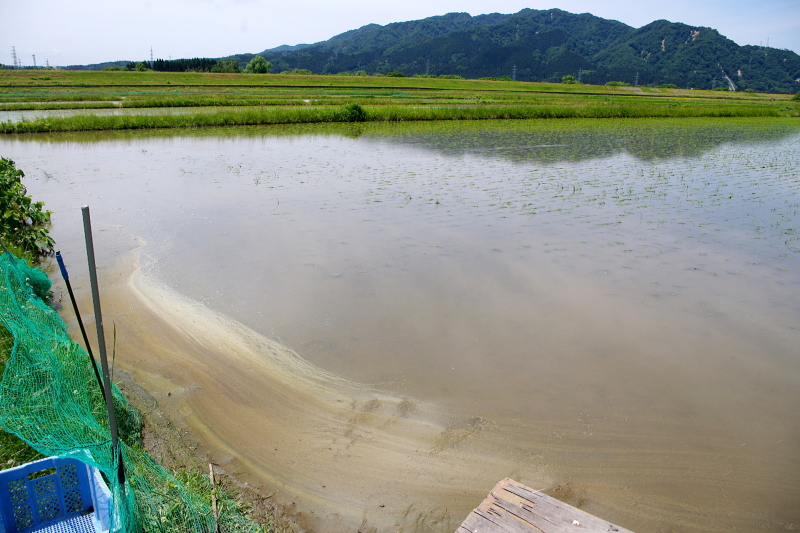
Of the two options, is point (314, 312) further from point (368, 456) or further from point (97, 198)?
point (97, 198)

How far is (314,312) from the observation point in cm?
579

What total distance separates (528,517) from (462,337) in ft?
9.45

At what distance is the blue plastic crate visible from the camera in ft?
8.72

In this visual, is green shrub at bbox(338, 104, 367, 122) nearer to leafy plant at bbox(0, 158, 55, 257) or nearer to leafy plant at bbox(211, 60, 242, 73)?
leafy plant at bbox(0, 158, 55, 257)

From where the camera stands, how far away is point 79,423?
3.19 meters

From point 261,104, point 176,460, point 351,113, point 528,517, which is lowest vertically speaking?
point 176,460

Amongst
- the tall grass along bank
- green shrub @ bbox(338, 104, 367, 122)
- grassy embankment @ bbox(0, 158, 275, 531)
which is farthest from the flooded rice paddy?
grassy embankment @ bbox(0, 158, 275, 531)

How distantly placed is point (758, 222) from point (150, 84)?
53629 millimetres

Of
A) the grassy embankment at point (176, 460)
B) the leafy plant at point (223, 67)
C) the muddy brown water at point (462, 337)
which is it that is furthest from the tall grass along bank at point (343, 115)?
the leafy plant at point (223, 67)

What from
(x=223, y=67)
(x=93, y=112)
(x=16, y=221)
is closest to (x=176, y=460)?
(x=16, y=221)

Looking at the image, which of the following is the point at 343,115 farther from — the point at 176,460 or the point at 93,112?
the point at 176,460

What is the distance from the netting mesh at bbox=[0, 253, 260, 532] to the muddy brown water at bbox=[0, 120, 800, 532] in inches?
22.0

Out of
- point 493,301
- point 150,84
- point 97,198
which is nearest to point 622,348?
point 493,301

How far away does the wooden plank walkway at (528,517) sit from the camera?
235 cm
